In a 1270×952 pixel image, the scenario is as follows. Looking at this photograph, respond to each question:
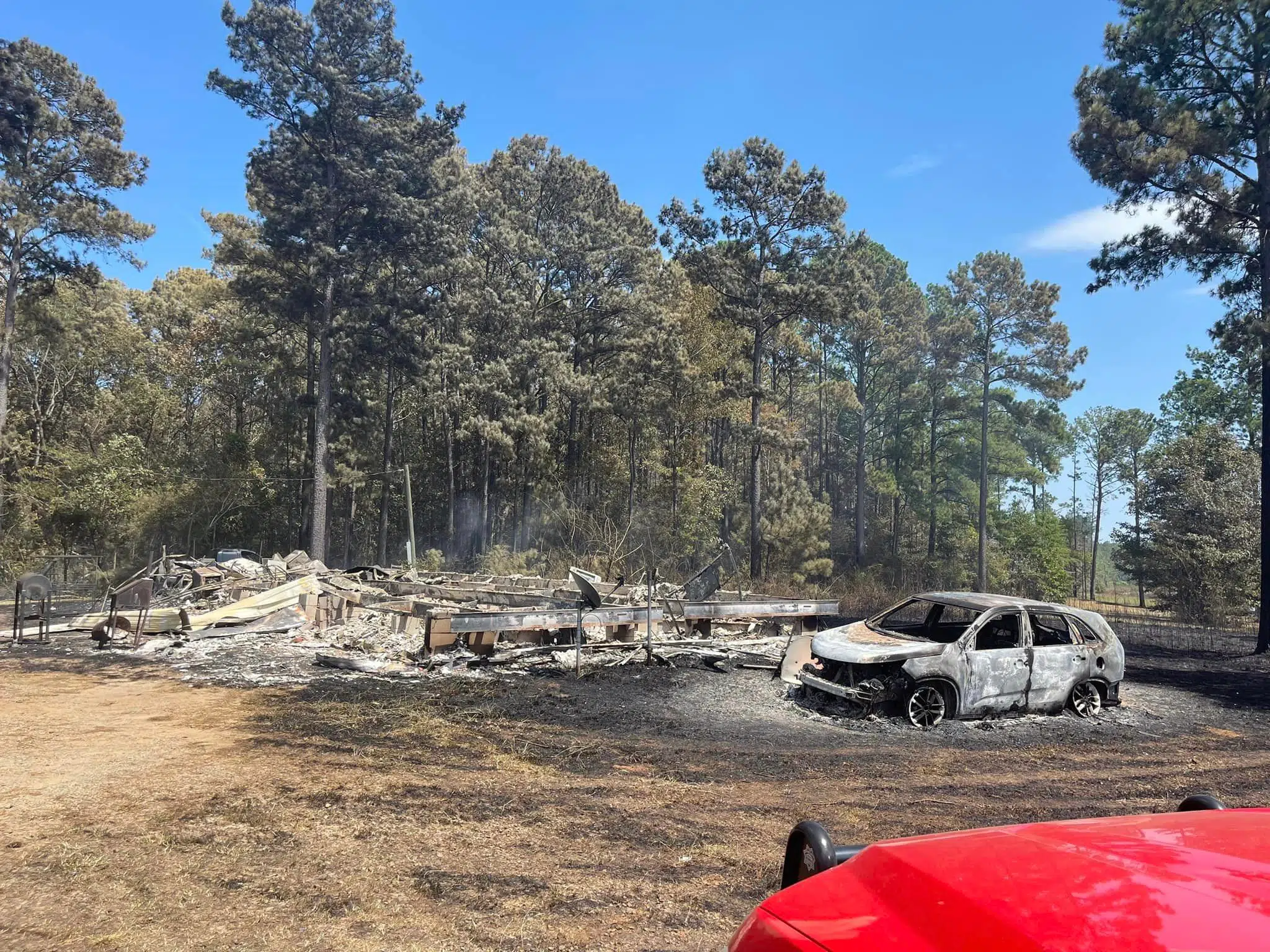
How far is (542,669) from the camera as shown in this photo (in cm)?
1261

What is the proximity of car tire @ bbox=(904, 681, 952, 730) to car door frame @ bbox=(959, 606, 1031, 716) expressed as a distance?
23 centimetres

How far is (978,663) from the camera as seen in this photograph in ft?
30.9

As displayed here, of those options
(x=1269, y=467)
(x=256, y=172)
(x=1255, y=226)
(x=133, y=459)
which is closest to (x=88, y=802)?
(x=1269, y=467)

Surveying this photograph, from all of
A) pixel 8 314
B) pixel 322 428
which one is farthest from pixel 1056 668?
pixel 8 314

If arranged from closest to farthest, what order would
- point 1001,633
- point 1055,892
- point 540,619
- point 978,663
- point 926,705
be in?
point 1055,892
point 926,705
point 978,663
point 1001,633
point 540,619

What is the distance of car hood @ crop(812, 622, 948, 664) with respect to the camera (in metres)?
9.20

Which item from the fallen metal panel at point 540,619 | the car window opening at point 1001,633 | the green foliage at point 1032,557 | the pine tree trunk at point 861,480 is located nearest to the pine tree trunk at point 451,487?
the pine tree trunk at point 861,480

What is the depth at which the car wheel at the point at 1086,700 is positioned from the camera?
1000 cm

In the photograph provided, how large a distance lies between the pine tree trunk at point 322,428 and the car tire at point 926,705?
79.2 ft

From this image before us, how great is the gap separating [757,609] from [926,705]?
604cm

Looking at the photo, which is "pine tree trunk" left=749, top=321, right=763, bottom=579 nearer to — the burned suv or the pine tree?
the pine tree

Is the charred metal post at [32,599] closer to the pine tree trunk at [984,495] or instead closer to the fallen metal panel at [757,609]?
the fallen metal panel at [757,609]

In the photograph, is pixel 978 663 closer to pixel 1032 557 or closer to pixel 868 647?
pixel 868 647

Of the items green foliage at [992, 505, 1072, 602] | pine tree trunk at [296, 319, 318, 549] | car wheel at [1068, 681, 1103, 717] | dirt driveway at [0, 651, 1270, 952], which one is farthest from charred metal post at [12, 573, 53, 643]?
green foliage at [992, 505, 1072, 602]
